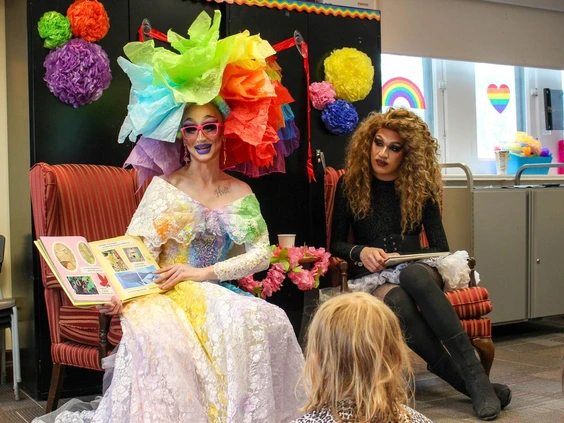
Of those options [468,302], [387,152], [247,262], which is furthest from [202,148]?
[468,302]

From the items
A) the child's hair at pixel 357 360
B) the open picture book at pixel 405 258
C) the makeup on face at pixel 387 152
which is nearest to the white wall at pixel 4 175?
the makeup on face at pixel 387 152

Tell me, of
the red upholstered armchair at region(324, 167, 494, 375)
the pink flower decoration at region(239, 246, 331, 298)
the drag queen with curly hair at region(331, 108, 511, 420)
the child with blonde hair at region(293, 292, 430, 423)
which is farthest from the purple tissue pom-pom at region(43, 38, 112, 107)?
the child with blonde hair at region(293, 292, 430, 423)

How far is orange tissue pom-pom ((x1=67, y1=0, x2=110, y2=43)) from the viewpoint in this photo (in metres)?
3.56

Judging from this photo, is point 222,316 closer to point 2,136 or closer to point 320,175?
point 320,175

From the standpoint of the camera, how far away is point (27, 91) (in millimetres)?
3623

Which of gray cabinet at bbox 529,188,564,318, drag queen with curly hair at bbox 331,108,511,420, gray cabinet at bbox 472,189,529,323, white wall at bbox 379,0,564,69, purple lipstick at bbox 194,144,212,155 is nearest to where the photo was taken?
purple lipstick at bbox 194,144,212,155

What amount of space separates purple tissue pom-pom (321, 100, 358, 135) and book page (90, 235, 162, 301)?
66.1 inches

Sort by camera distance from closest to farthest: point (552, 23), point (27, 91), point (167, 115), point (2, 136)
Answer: point (167, 115) → point (27, 91) → point (2, 136) → point (552, 23)

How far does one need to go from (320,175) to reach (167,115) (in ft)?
4.99

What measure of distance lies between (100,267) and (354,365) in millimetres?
1429

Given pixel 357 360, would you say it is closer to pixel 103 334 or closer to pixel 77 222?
pixel 103 334

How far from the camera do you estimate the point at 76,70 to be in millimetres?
3547

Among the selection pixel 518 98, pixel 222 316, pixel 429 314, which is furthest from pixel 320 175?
pixel 518 98

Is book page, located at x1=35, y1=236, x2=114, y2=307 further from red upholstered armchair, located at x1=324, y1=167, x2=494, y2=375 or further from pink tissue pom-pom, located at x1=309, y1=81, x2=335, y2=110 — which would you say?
pink tissue pom-pom, located at x1=309, y1=81, x2=335, y2=110
